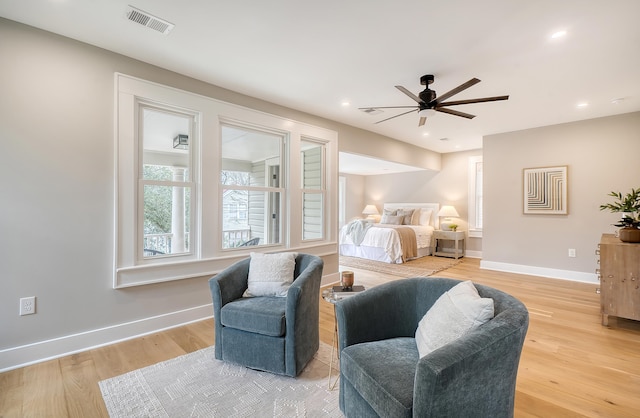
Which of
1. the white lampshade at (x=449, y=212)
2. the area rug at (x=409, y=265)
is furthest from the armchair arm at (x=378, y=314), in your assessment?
the white lampshade at (x=449, y=212)

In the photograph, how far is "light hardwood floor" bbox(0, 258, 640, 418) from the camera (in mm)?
1798

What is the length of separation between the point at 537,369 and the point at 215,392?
2397 millimetres

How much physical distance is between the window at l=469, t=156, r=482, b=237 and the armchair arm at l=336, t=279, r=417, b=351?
5993mm

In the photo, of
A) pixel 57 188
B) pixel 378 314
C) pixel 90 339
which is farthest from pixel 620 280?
pixel 57 188

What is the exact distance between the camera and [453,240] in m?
7.04

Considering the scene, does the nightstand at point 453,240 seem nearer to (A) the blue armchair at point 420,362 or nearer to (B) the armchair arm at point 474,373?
(A) the blue armchair at point 420,362

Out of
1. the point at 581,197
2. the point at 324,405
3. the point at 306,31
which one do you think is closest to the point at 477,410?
the point at 324,405

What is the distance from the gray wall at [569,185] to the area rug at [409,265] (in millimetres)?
913

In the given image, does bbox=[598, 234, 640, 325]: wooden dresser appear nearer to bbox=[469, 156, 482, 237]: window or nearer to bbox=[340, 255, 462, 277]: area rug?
bbox=[340, 255, 462, 277]: area rug

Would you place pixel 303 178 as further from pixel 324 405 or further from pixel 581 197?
pixel 581 197

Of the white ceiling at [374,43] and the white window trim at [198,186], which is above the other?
the white ceiling at [374,43]

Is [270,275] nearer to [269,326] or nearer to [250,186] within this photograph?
[269,326]

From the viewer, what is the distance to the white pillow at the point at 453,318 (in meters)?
1.29

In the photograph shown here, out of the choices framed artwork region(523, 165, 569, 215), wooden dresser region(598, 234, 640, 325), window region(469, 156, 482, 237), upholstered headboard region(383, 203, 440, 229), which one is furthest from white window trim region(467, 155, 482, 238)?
wooden dresser region(598, 234, 640, 325)
